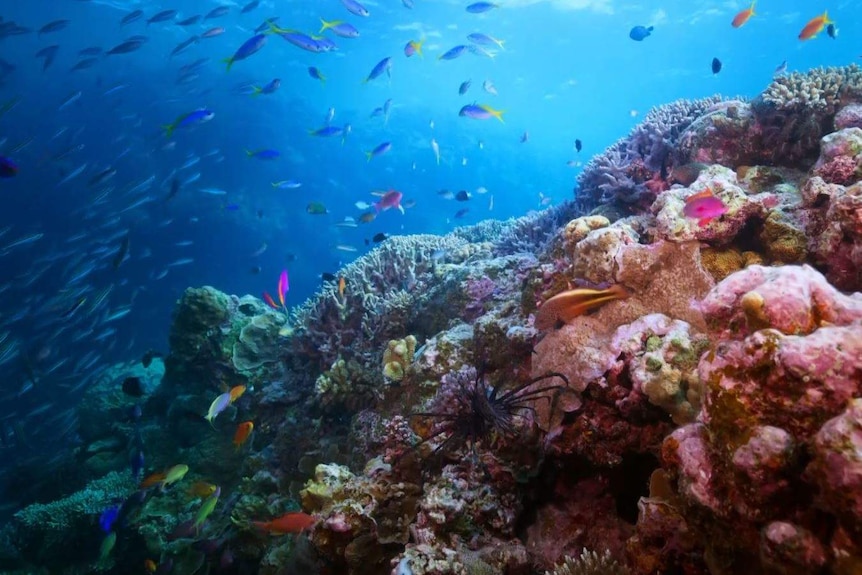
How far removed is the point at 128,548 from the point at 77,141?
30.6 meters

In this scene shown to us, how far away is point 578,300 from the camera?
3.14 meters

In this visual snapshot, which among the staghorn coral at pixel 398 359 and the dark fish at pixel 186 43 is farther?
the dark fish at pixel 186 43

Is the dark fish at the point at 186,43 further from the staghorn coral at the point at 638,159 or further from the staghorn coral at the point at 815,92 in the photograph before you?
the staghorn coral at the point at 815,92

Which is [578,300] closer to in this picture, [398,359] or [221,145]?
[398,359]

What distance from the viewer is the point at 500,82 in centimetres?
6719

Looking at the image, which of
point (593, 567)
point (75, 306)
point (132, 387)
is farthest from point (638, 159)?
point (75, 306)

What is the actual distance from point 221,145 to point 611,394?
37786 millimetres

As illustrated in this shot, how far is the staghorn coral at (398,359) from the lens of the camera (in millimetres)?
4832

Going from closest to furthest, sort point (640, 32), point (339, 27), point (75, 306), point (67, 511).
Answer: point (67, 511), point (339, 27), point (640, 32), point (75, 306)

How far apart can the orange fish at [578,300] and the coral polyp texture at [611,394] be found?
0.05 metres

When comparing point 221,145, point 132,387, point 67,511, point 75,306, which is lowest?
point 67,511

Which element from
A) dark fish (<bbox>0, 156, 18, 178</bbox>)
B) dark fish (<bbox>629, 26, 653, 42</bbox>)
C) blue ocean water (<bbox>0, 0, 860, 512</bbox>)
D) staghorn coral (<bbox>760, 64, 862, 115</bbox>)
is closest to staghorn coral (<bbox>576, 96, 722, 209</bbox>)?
staghorn coral (<bbox>760, 64, 862, 115</bbox>)

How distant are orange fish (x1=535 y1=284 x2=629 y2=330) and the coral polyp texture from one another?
0.17ft

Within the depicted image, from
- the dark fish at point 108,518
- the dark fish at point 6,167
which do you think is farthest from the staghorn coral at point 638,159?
the dark fish at point 6,167
